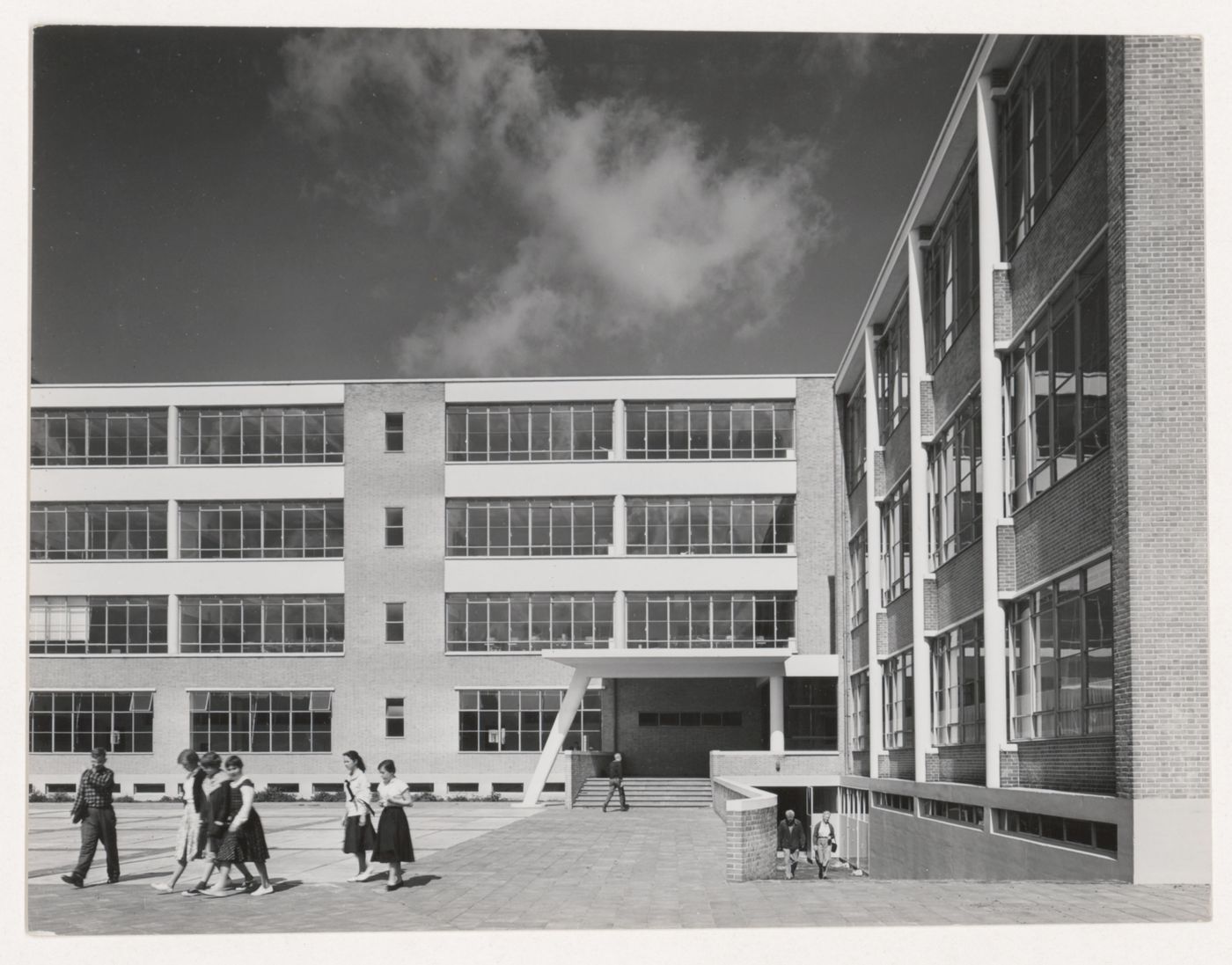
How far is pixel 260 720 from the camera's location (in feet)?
164

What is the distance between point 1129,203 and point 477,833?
18.7 metres

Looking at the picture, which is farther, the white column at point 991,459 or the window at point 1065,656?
the white column at point 991,459

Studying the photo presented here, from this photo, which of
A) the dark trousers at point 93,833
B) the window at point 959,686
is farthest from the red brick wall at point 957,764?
the dark trousers at point 93,833

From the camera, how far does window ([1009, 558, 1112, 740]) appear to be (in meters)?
18.2

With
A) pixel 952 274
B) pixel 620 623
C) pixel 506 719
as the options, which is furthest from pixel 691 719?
pixel 952 274

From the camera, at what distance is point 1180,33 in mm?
16656

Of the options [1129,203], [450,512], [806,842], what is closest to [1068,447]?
[1129,203]

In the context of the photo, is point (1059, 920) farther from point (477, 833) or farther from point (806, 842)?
point (806, 842)

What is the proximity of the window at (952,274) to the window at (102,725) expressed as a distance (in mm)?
31659

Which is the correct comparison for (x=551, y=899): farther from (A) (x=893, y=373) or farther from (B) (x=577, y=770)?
(B) (x=577, y=770)

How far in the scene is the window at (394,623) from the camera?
50375 mm

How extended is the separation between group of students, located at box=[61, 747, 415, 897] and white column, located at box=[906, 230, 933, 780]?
13.5 meters

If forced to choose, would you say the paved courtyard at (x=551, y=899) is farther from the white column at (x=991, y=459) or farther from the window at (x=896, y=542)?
the window at (x=896, y=542)

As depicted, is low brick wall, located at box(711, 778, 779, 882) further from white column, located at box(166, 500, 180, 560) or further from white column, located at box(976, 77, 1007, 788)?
white column, located at box(166, 500, 180, 560)
